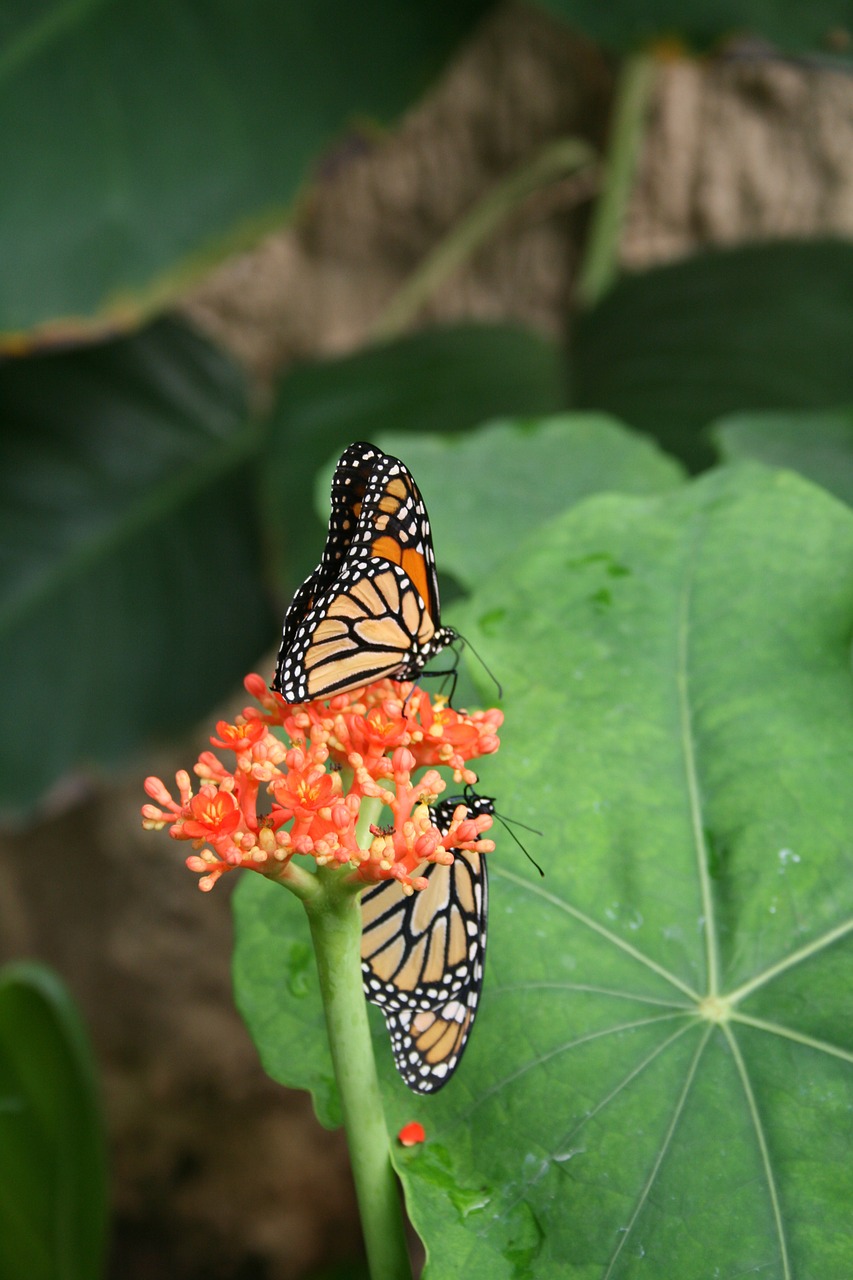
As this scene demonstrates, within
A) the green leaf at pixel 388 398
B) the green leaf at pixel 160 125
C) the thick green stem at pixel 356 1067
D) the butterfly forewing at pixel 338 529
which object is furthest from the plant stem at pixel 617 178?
the thick green stem at pixel 356 1067

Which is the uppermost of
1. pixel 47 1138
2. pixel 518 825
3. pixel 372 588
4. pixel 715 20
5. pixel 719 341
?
pixel 715 20

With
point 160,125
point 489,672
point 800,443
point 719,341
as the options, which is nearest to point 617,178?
point 719,341

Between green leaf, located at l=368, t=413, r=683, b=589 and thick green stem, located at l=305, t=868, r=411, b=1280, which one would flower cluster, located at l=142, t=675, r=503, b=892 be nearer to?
thick green stem, located at l=305, t=868, r=411, b=1280

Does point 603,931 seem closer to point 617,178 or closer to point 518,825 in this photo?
point 518,825

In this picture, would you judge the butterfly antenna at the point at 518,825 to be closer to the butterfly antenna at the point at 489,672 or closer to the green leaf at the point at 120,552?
the butterfly antenna at the point at 489,672

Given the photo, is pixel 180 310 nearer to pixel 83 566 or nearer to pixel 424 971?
pixel 83 566

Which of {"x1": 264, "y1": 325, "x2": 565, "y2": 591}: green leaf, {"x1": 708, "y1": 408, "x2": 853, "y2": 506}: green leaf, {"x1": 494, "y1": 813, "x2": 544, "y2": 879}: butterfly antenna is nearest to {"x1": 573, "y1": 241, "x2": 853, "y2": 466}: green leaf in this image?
{"x1": 264, "y1": 325, "x2": 565, "y2": 591}: green leaf
